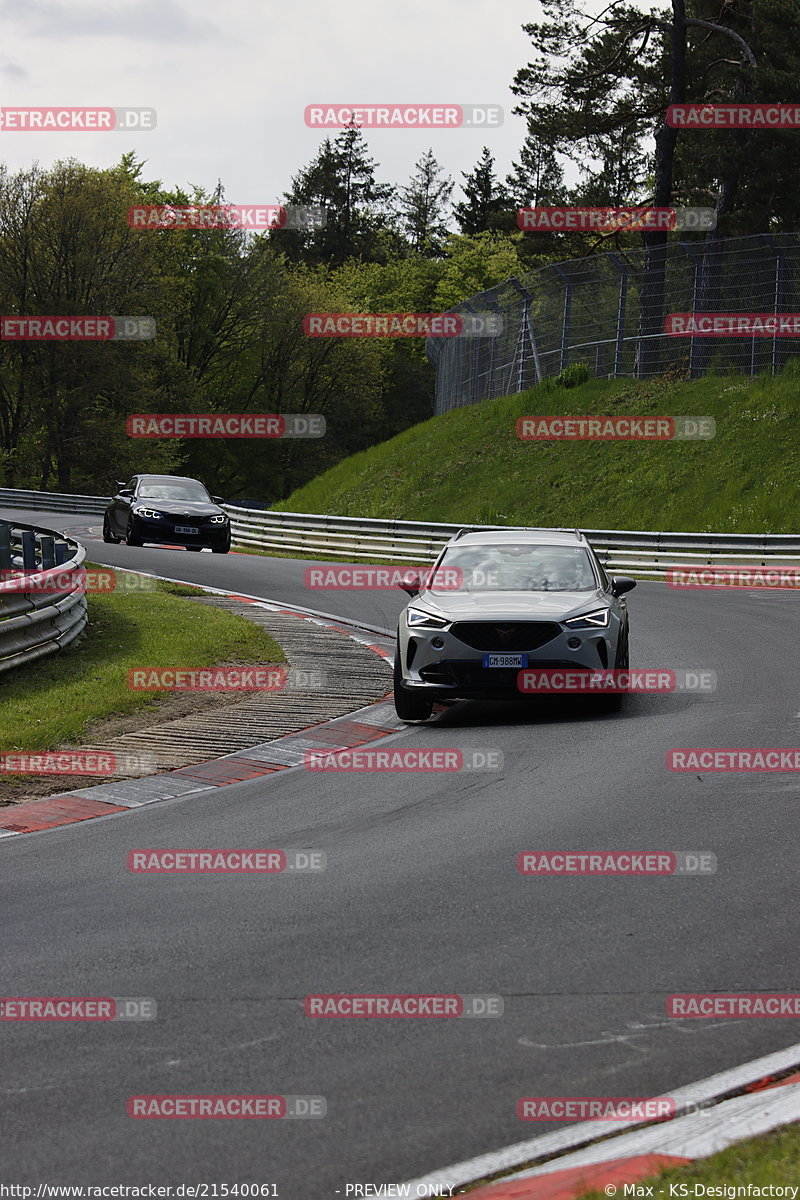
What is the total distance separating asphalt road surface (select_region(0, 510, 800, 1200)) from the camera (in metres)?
3.88

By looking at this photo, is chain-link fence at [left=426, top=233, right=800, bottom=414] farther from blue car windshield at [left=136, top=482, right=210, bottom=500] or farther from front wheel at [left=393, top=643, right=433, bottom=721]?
front wheel at [left=393, top=643, right=433, bottom=721]

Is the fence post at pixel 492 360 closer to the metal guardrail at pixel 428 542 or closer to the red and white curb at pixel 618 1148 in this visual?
the metal guardrail at pixel 428 542

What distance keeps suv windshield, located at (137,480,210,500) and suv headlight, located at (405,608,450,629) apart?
19036 mm

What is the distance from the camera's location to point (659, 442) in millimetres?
35062

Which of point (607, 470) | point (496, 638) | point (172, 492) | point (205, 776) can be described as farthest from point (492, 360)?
point (205, 776)

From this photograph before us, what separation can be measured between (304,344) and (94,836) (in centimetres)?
7265

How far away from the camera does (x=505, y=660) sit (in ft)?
36.4

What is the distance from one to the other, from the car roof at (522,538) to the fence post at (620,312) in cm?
2166

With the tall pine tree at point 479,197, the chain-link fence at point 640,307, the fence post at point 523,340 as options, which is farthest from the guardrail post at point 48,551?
the tall pine tree at point 479,197

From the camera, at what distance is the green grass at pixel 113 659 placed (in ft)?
35.4

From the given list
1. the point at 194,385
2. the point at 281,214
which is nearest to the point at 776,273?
the point at 194,385

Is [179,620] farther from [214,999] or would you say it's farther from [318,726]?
[214,999]

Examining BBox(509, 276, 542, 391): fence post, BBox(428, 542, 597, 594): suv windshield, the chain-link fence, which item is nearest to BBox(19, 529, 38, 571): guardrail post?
BBox(428, 542, 597, 594): suv windshield

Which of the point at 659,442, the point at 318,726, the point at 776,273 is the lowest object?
the point at 318,726
